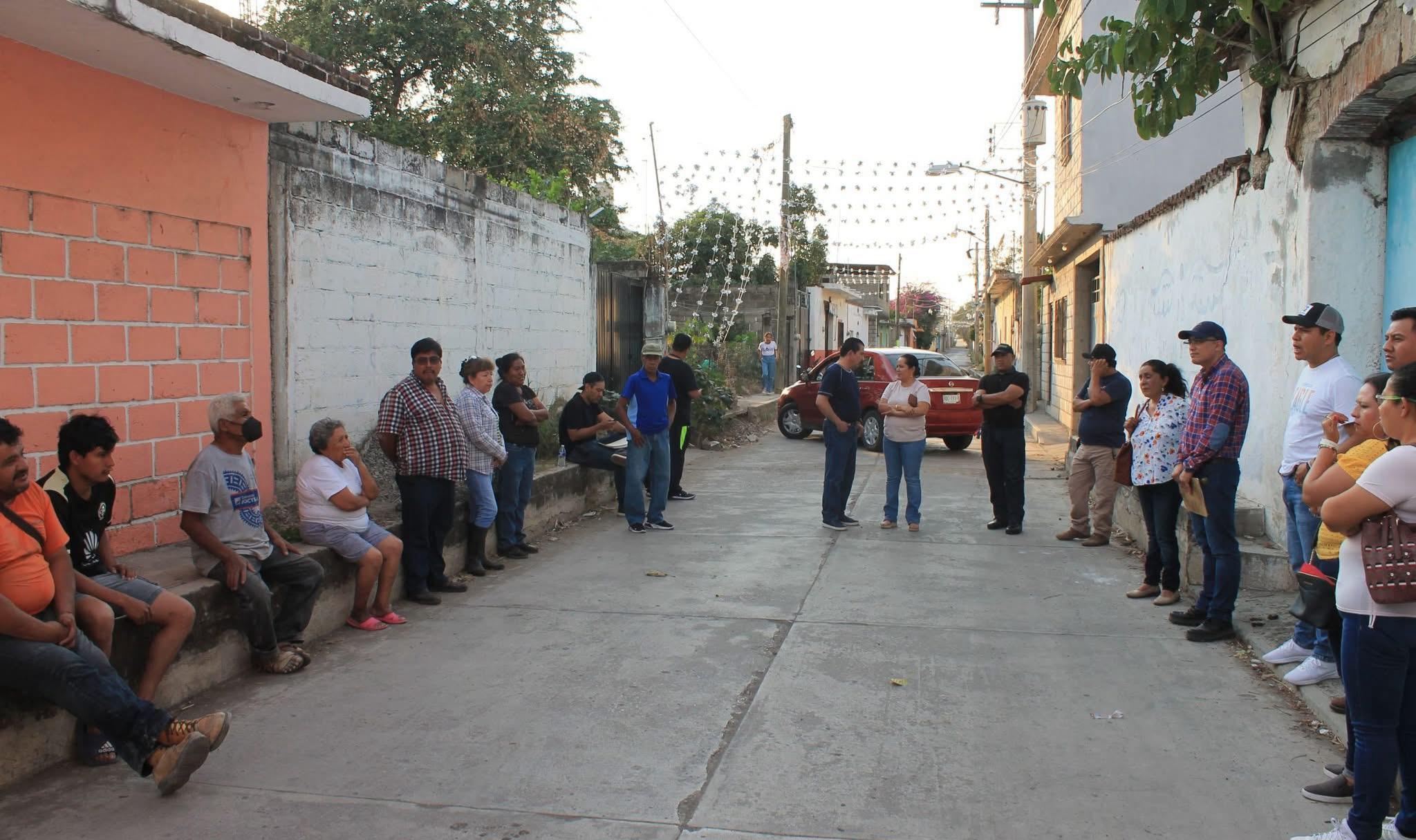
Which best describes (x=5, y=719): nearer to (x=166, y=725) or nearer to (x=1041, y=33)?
(x=166, y=725)

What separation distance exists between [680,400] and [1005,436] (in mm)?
3374

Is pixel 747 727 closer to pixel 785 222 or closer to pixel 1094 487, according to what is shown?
pixel 1094 487

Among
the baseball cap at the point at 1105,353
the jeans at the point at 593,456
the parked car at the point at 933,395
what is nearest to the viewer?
the baseball cap at the point at 1105,353

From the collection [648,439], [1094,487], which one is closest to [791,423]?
[648,439]

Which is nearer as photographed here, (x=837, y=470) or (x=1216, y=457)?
(x=1216, y=457)

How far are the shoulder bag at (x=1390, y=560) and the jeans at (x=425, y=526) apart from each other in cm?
513

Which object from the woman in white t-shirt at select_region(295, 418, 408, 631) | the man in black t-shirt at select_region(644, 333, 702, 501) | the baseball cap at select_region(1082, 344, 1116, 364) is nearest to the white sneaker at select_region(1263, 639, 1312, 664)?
the baseball cap at select_region(1082, 344, 1116, 364)

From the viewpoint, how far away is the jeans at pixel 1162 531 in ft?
20.9

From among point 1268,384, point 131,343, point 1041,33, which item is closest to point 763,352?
point 1041,33

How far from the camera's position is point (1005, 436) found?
9023 mm

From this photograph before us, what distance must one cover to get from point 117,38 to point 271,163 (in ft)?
6.49

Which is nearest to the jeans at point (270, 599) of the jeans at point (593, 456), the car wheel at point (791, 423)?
the jeans at point (593, 456)

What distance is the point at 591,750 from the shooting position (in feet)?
14.1

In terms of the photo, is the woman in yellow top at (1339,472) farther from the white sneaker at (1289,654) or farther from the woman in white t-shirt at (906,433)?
the woman in white t-shirt at (906,433)
